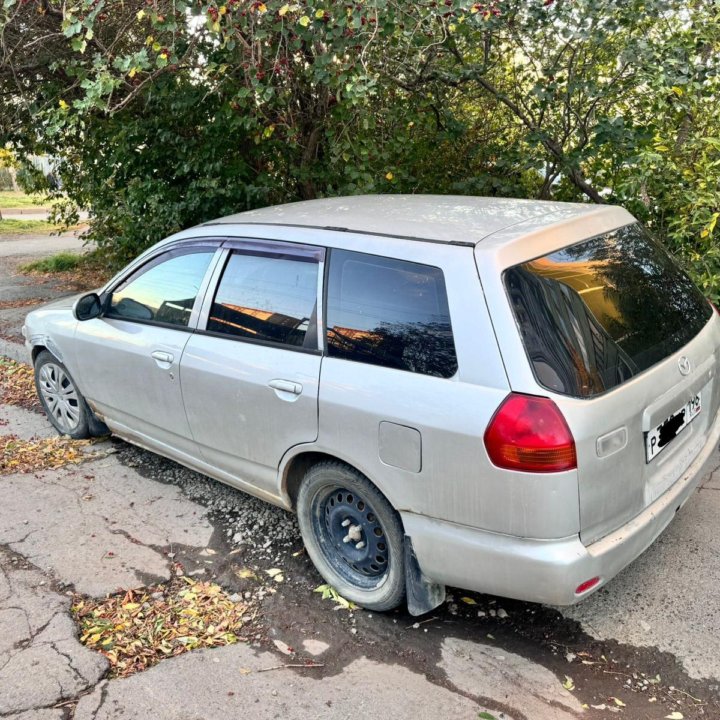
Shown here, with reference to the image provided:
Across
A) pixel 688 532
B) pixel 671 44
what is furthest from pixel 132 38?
pixel 688 532

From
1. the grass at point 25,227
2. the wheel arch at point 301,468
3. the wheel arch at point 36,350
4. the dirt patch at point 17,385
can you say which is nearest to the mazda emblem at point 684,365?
the wheel arch at point 301,468

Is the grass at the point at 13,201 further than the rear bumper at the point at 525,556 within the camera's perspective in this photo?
Yes

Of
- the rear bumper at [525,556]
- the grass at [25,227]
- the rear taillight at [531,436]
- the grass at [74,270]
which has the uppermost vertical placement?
the grass at [25,227]

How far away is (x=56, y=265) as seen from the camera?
11.3 meters

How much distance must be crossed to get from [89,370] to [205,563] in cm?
164

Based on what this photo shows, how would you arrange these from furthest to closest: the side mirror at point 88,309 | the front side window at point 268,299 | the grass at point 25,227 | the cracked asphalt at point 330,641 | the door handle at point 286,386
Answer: the grass at point 25,227 < the side mirror at point 88,309 < the front side window at point 268,299 < the door handle at point 286,386 < the cracked asphalt at point 330,641

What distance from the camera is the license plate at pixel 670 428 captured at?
2.65m

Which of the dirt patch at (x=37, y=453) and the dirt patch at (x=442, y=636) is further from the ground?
the dirt patch at (x=37, y=453)

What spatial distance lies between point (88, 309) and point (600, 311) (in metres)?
3.05

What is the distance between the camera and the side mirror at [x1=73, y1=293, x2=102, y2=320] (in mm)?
4219

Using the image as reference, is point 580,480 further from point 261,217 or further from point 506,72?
point 506,72

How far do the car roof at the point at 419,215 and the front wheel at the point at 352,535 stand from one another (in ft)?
3.45

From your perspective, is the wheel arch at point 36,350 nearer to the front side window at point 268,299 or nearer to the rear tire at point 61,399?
the rear tire at point 61,399

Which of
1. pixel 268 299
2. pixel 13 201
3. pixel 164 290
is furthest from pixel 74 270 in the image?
pixel 13 201
